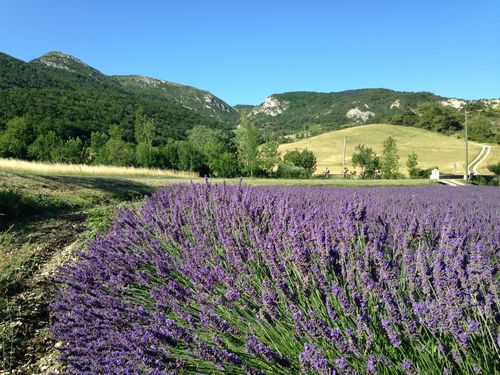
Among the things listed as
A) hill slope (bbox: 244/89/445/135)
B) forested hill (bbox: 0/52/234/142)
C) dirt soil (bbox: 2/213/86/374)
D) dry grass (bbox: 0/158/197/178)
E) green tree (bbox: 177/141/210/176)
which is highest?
hill slope (bbox: 244/89/445/135)

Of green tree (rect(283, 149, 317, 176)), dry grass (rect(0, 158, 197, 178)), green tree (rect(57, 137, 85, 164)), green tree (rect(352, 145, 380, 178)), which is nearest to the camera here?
dry grass (rect(0, 158, 197, 178))

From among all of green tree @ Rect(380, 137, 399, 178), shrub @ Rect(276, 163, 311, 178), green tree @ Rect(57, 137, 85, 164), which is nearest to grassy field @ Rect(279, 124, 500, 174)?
green tree @ Rect(380, 137, 399, 178)

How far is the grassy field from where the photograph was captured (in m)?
53.6

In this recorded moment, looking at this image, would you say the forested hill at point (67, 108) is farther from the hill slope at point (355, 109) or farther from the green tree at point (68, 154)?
the hill slope at point (355, 109)

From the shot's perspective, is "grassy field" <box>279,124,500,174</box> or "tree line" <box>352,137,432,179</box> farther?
"grassy field" <box>279,124,500,174</box>

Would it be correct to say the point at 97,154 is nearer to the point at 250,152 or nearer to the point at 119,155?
the point at 119,155

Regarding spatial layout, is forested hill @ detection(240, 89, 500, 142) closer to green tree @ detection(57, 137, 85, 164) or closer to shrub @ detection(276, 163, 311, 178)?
shrub @ detection(276, 163, 311, 178)

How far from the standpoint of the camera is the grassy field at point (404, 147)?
53594 millimetres

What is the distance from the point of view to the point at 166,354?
4.83 feet

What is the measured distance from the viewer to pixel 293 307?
1.48m

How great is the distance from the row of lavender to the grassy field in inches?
1807

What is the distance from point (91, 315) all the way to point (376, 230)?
79.5 inches

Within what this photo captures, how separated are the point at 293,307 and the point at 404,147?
74470 mm

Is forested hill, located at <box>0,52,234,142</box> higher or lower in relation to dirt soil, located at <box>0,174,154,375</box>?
higher
